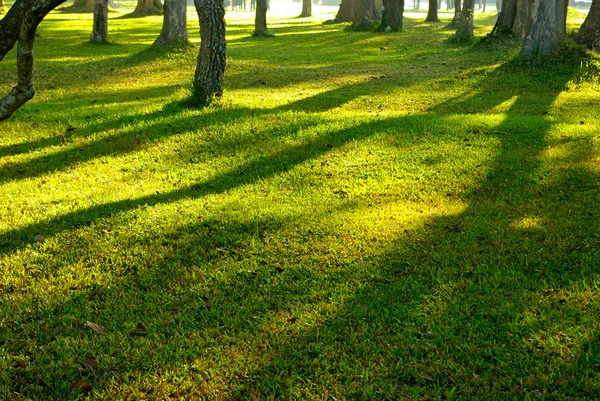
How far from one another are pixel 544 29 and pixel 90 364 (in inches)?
525

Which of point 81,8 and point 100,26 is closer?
point 100,26

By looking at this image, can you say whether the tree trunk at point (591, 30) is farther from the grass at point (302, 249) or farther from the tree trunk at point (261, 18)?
the tree trunk at point (261, 18)

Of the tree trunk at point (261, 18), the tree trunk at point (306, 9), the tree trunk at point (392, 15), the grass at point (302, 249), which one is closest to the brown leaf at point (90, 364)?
the grass at point (302, 249)

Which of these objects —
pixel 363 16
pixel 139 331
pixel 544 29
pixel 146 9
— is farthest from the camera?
pixel 146 9

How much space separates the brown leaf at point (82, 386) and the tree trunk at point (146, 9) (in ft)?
117

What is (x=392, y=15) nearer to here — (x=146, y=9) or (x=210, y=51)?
(x=146, y=9)

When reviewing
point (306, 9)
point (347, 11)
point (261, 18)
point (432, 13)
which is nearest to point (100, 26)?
point (261, 18)

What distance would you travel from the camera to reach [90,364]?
4.18 meters

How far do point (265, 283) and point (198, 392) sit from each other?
151cm

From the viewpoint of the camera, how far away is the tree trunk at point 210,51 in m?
11.3

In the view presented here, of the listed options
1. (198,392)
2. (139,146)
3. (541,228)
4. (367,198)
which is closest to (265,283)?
(198,392)

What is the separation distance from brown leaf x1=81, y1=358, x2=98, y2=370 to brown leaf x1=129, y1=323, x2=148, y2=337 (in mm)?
414

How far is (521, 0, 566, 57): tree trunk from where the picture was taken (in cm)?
1412

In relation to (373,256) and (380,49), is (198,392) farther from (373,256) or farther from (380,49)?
(380,49)
